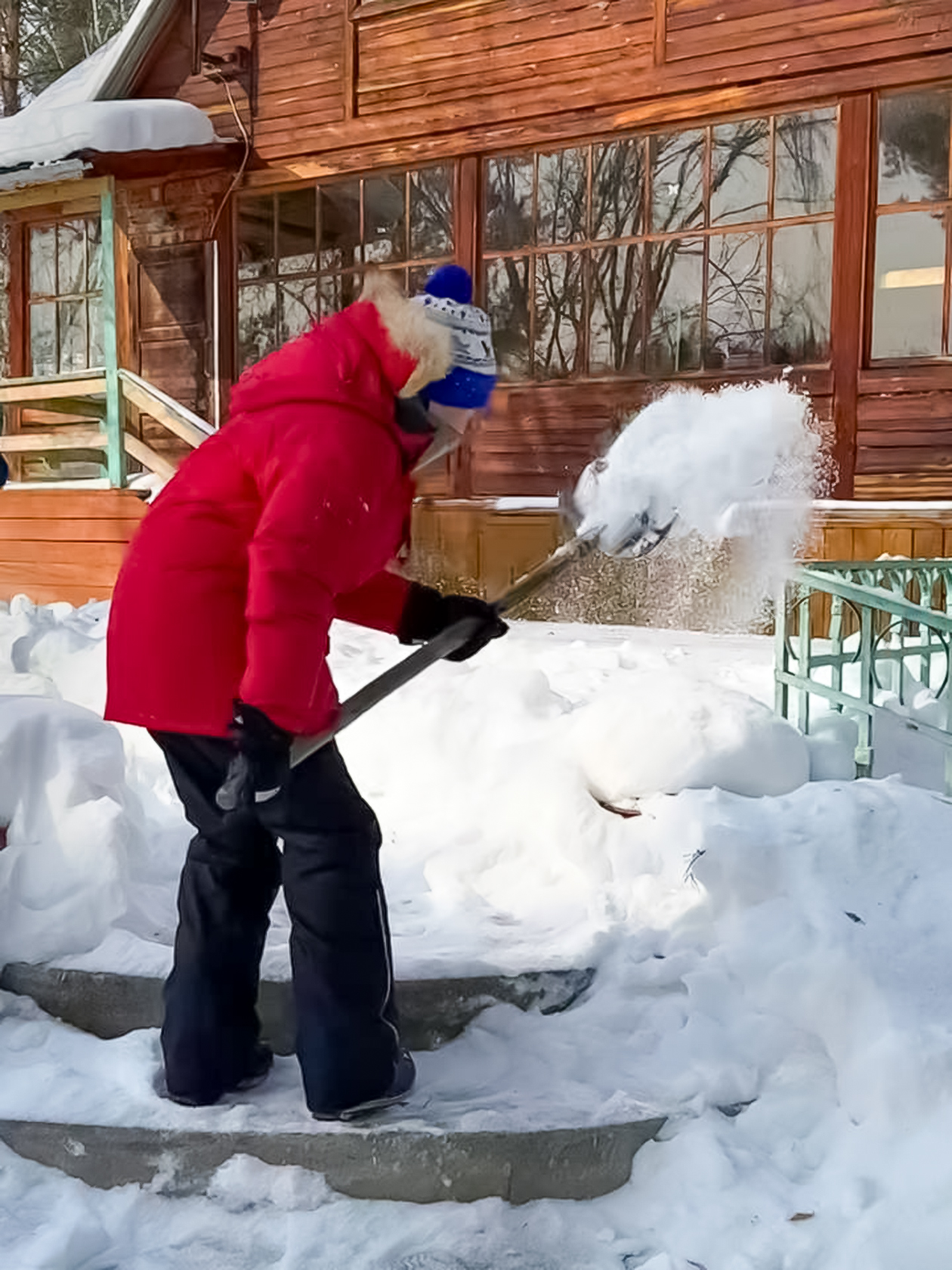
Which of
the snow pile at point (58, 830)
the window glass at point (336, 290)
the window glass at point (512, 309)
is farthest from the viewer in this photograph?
the window glass at point (336, 290)

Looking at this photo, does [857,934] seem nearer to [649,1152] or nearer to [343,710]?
[649,1152]

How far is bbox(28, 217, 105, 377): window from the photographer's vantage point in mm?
11508

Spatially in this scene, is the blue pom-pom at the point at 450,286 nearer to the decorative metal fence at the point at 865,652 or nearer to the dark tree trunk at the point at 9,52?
the decorative metal fence at the point at 865,652

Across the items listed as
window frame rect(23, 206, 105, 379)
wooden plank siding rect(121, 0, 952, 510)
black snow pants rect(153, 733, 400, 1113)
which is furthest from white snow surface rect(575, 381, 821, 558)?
window frame rect(23, 206, 105, 379)

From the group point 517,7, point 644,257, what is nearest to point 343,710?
point 644,257

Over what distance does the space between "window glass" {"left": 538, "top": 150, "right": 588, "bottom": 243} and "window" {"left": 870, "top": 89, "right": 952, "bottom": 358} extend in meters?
2.04

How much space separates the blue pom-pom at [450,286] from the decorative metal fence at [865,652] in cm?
201

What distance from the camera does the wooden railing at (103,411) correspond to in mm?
8695

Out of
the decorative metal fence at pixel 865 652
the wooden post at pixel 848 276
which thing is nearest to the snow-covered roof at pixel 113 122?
the wooden post at pixel 848 276

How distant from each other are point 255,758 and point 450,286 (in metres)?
0.95

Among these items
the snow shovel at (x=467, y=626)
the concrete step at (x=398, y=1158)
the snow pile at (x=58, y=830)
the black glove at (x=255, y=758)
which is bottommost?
the concrete step at (x=398, y=1158)

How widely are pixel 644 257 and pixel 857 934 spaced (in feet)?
21.6

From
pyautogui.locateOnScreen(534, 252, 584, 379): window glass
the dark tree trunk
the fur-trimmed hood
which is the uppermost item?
the dark tree trunk

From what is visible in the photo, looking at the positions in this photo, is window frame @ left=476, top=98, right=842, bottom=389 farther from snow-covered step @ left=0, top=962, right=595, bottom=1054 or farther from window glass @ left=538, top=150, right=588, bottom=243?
snow-covered step @ left=0, top=962, right=595, bottom=1054
